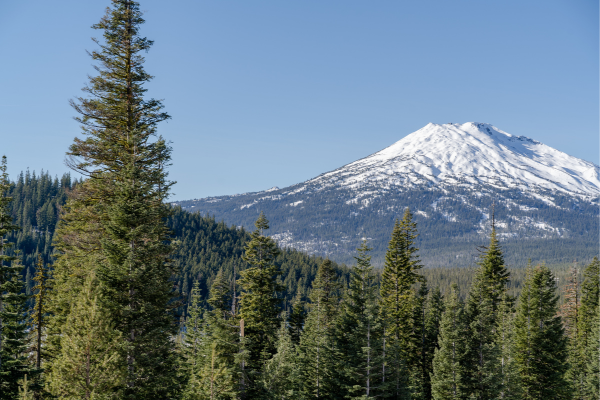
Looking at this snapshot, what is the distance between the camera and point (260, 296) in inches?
1303

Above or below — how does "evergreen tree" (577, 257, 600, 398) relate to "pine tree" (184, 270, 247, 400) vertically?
below

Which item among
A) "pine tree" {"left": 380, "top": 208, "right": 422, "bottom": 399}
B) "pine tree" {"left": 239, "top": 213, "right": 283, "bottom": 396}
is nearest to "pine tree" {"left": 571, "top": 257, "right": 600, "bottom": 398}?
"pine tree" {"left": 380, "top": 208, "right": 422, "bottom": 399}

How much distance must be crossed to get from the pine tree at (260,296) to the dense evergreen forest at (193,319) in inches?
5.6

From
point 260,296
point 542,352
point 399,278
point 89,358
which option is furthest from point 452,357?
point 89,358

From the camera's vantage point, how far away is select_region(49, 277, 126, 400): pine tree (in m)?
16.4

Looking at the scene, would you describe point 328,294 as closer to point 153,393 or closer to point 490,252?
point 490,252

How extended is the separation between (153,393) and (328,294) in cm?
2978

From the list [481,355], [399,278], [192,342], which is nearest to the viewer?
[481,355]

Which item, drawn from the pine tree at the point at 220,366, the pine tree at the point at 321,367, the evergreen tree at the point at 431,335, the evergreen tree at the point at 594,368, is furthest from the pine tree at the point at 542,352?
the pine tree at the point at 220,366

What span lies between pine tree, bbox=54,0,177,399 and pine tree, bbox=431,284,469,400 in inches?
844

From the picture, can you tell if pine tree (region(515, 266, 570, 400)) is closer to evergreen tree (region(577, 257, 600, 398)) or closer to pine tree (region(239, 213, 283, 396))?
evergreen tree (region(577, 257, 600, 398))

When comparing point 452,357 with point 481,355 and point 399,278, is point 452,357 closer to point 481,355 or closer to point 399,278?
point 481,355

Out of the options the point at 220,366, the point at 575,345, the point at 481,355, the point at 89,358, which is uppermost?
the point at 89,358

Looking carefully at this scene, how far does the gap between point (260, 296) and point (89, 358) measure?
1703 centimetres
